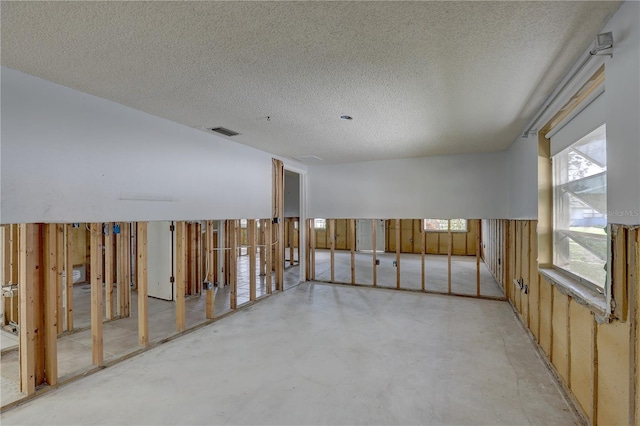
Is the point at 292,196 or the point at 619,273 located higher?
the point at 292,196

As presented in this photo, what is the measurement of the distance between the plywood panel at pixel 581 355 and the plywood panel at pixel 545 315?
2.06ft

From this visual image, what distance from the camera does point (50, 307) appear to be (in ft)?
8.89

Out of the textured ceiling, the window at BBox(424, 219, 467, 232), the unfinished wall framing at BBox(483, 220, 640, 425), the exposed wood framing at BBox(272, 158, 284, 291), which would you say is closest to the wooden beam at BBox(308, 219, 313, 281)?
the exposed wood framing at BBox(272, 158, 284, 291)

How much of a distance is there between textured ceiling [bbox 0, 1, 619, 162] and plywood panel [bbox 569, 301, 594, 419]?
1886 mm

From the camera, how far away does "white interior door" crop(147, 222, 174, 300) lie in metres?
5.51

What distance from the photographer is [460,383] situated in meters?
2.77

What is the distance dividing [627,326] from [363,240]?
36.4 ft

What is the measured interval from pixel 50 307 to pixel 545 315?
15.7 feet

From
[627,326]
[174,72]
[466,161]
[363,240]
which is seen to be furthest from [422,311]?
[363,240]

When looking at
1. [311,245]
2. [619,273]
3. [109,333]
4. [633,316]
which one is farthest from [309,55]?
[311,245]

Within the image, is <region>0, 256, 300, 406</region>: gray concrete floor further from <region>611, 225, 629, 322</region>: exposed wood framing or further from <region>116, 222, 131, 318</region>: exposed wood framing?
<region>611, 225, 629, 322</region>: exposed wood framing

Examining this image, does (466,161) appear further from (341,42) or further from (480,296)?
(341,42)

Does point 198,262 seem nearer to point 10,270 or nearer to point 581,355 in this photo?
point 10,270

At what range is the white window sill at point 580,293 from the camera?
1.89 meters
